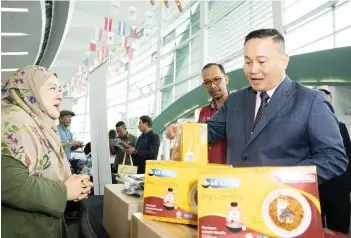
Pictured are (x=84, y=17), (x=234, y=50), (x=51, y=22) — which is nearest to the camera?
(x=51, y=22)

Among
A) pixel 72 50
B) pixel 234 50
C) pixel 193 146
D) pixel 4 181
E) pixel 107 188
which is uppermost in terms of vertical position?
pixel 72 50

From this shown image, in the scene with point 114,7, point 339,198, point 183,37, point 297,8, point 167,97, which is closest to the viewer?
point 339,198

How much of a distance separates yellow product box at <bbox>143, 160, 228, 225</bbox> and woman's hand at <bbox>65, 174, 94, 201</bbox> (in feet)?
1.16

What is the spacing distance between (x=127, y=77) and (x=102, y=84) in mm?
10511

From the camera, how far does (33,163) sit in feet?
3.73

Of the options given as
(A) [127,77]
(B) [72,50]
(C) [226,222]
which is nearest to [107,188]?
(C) [226,222]

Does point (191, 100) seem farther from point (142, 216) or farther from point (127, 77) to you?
point (127, 77)

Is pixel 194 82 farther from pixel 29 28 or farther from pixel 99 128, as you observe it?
pixel 99 128

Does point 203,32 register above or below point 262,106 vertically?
above

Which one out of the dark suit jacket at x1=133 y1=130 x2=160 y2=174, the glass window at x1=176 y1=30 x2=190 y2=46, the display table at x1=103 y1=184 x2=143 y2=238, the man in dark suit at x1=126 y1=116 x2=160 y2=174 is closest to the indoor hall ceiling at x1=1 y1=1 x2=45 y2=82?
the man in dark suit at x1=126 y1=116 x2=160 y2=174

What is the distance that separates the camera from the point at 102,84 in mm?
3344

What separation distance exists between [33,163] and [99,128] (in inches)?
93.8

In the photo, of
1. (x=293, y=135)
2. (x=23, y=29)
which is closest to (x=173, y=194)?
(x=293, y=135)

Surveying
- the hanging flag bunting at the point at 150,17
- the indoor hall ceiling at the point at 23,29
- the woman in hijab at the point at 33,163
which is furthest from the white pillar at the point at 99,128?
the hanging flag bunting at the point at 150,17
